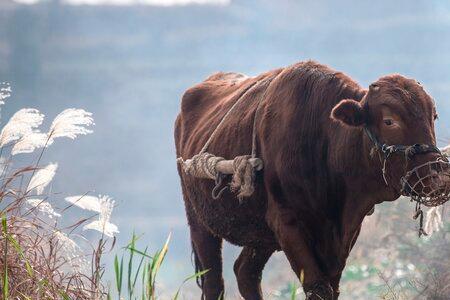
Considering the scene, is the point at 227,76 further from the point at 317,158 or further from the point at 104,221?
the point at 104,221

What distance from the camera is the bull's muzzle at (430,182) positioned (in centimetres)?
473

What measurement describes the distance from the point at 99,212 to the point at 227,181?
4.65ft

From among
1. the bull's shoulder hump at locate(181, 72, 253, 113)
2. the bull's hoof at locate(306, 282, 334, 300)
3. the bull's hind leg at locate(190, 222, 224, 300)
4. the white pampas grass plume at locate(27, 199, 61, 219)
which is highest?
the bull's shoulder hump at locate(181, 72, 253, 113)

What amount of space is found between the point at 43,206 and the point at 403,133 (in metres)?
2.07

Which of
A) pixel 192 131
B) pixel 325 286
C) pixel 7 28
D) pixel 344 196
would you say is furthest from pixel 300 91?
pixel 7 28

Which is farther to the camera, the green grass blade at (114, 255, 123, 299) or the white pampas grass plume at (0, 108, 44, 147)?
the white pampas grass plume at (0, 108, 44, 147)

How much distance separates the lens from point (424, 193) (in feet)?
15.7

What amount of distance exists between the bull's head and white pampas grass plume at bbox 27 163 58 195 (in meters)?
1.71

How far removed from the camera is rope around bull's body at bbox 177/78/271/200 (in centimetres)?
577

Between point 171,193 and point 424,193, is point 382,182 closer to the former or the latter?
point 424,193

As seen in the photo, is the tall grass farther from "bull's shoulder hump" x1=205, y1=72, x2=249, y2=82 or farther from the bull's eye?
"bull's shoulder hump" x1=205, y1=72, x2=249, y2=82

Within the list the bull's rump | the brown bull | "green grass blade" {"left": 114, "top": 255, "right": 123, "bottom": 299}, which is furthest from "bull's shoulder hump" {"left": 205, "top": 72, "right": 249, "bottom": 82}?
"green grass blade" {"left": 114, "top": 255, "right": 123, "bottom": 299}

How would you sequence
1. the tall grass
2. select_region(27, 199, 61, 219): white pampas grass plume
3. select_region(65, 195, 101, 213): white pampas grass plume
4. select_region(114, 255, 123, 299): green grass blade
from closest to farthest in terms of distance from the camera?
1. select_region(114, 255, 123, 299): green grass blade
2. the tall grass
3. select_region(65, 195, 101, 213): white pampas grass plume
4. select_region(27, 199, 61, 219): white pampas grass plume

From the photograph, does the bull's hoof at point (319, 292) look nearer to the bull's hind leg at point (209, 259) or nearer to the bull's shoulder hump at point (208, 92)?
the bull's hind leg at point (209, 259)
